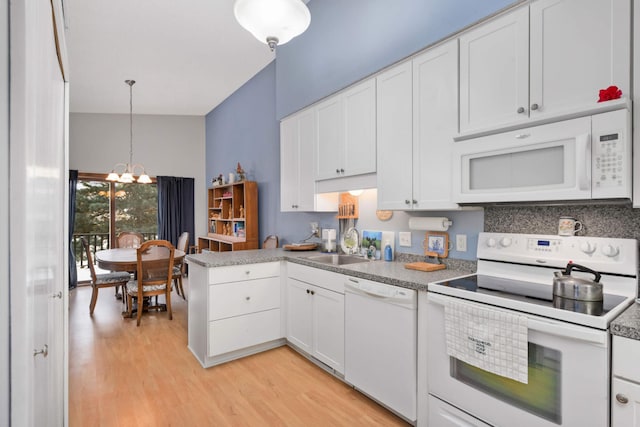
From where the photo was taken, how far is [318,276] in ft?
8.91

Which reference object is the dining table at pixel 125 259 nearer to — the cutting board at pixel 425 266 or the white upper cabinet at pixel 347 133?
the white upper cabinet at pixel 347 133

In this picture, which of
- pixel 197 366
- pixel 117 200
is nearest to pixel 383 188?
pixel 197 366

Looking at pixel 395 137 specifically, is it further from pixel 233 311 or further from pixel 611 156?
pixel 233 311

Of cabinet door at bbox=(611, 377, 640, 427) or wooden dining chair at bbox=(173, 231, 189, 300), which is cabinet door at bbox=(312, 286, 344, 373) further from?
wooden dining chair at bbox=(173, 231, 189, 300)

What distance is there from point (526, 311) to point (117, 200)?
6761 mm

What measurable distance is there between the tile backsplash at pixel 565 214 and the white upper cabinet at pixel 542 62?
54cm

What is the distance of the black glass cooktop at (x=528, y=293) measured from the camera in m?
1.39

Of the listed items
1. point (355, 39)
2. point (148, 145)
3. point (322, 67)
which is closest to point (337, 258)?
point (322, 67)

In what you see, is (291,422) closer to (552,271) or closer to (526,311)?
(526,311)

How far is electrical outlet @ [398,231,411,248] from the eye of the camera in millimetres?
2713

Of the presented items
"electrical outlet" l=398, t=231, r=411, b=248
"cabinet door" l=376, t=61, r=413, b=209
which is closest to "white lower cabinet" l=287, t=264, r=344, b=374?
"electrical outlet" l=398, t=231, r=411, b=248

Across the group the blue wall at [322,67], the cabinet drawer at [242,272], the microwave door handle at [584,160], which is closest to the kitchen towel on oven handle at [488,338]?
the microwave door handle at [584,160]

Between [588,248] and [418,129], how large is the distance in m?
1.15

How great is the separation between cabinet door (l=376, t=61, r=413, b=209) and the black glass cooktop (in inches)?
26.5
